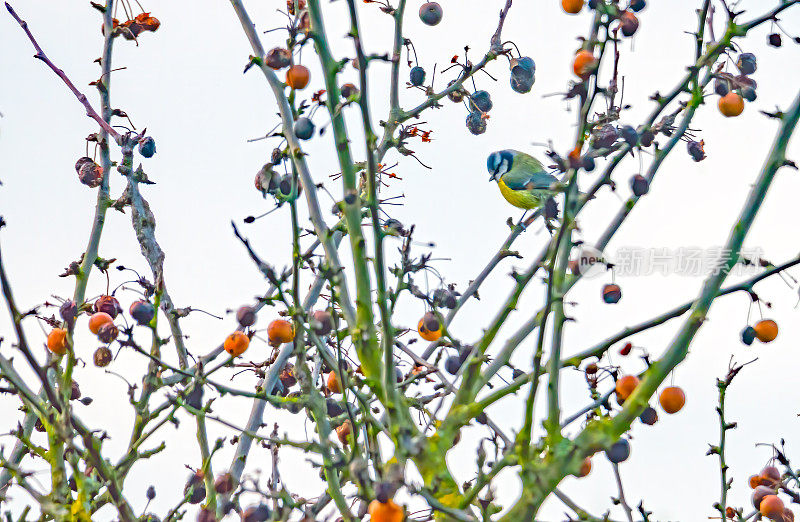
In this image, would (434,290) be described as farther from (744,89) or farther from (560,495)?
(744,89)

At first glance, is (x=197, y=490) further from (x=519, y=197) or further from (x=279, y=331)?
(x=519, y=197)

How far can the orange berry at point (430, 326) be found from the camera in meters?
4.18

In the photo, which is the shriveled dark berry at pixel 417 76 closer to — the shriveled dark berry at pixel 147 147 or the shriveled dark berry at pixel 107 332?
the shriveled dark berry at pixel 147 147

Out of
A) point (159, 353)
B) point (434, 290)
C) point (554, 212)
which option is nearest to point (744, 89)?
point (554, 212)

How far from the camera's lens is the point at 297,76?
150 inches

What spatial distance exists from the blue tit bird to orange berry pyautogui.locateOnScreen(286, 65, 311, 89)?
5300 millimetres

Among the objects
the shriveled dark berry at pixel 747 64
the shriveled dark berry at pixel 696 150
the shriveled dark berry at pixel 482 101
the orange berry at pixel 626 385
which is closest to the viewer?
the orange berry at pixel 626 385

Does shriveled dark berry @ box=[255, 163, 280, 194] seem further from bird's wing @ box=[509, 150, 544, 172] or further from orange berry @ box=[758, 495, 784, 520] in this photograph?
bird's wing @ box=[509, 150, 544, 172]

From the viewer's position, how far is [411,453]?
336 centimetres

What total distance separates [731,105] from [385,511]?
214 cm

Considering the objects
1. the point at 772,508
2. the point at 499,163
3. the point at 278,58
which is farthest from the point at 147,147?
the point at 499,163

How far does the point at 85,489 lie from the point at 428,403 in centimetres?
162

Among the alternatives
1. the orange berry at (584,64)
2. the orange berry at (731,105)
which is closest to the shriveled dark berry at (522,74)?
the orange berry at (731,105)

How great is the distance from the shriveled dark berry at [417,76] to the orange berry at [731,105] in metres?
1.78
